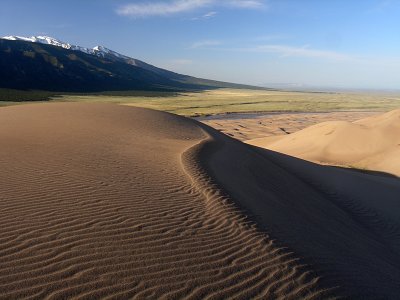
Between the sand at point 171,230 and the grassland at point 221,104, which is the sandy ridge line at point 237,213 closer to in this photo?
the sand at point 171,230

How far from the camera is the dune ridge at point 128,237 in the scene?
3.87 metres

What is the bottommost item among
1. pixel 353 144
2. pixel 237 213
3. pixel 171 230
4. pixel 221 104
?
pixel 221 104

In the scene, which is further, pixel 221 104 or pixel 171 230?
pixel 221 104

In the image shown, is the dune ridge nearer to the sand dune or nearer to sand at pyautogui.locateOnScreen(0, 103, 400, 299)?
sand at pyautogui.locateOnScreen(0, 103, 400, 299)

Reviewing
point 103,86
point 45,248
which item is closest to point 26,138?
point 45,248

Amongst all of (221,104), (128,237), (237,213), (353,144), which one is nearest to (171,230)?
(128,237)

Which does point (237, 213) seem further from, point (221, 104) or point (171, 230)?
point (221, 104)

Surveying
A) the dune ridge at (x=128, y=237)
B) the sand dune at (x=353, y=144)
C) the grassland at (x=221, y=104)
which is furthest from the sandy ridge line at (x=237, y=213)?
the grassland at (x=221, y=104)

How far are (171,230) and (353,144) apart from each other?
2152cm

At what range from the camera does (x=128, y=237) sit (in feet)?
15.8

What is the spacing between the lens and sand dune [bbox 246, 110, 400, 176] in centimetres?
2170

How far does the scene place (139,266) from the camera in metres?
4.18

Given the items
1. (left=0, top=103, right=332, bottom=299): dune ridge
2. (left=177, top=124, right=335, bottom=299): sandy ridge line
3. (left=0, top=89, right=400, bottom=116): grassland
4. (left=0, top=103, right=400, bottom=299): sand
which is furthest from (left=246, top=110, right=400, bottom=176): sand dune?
(left=0, top=89, right=400, bottom=116): grassland

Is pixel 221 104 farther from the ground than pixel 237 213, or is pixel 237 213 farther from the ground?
pixel 237 213
